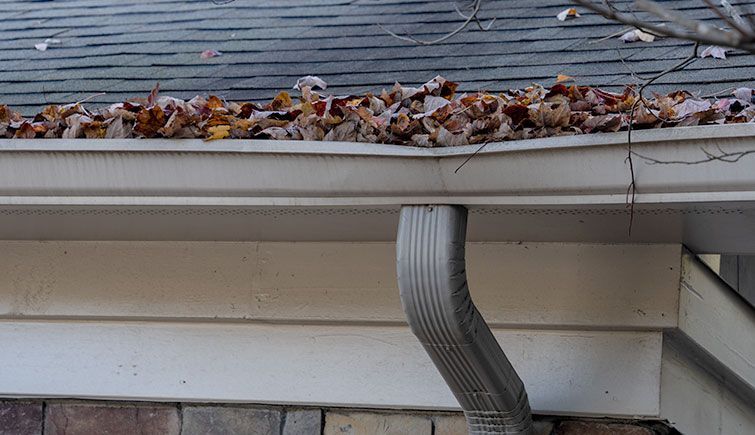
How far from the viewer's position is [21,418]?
3.36m

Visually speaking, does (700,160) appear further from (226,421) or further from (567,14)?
(567,14)

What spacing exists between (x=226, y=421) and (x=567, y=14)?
1.92m

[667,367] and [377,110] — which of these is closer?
[377,110]

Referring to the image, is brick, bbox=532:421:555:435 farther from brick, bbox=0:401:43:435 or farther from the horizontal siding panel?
brick, bbox=0:401:43:435

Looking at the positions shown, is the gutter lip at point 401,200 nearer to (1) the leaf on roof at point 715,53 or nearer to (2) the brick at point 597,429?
(2) the brick at point 597,429

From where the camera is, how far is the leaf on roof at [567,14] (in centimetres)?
402

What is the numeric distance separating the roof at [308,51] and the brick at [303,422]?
108 centimetres

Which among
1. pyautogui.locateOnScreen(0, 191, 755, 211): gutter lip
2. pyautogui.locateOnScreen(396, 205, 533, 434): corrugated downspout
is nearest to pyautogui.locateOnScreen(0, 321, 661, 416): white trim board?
pyautogui.locateOnScreen(396, 205, 533, 434): corrugated downspout

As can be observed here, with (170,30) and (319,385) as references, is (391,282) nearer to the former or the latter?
(319,385)

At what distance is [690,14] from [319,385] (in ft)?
6.14

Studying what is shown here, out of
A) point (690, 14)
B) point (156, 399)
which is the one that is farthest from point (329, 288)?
point (690, 14)

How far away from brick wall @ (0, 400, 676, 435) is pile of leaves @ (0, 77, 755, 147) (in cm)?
91

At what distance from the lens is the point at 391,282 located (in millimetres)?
3109

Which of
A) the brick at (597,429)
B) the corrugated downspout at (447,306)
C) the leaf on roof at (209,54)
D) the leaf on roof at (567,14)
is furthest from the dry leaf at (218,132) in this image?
the leaf on roof at (567,14)
